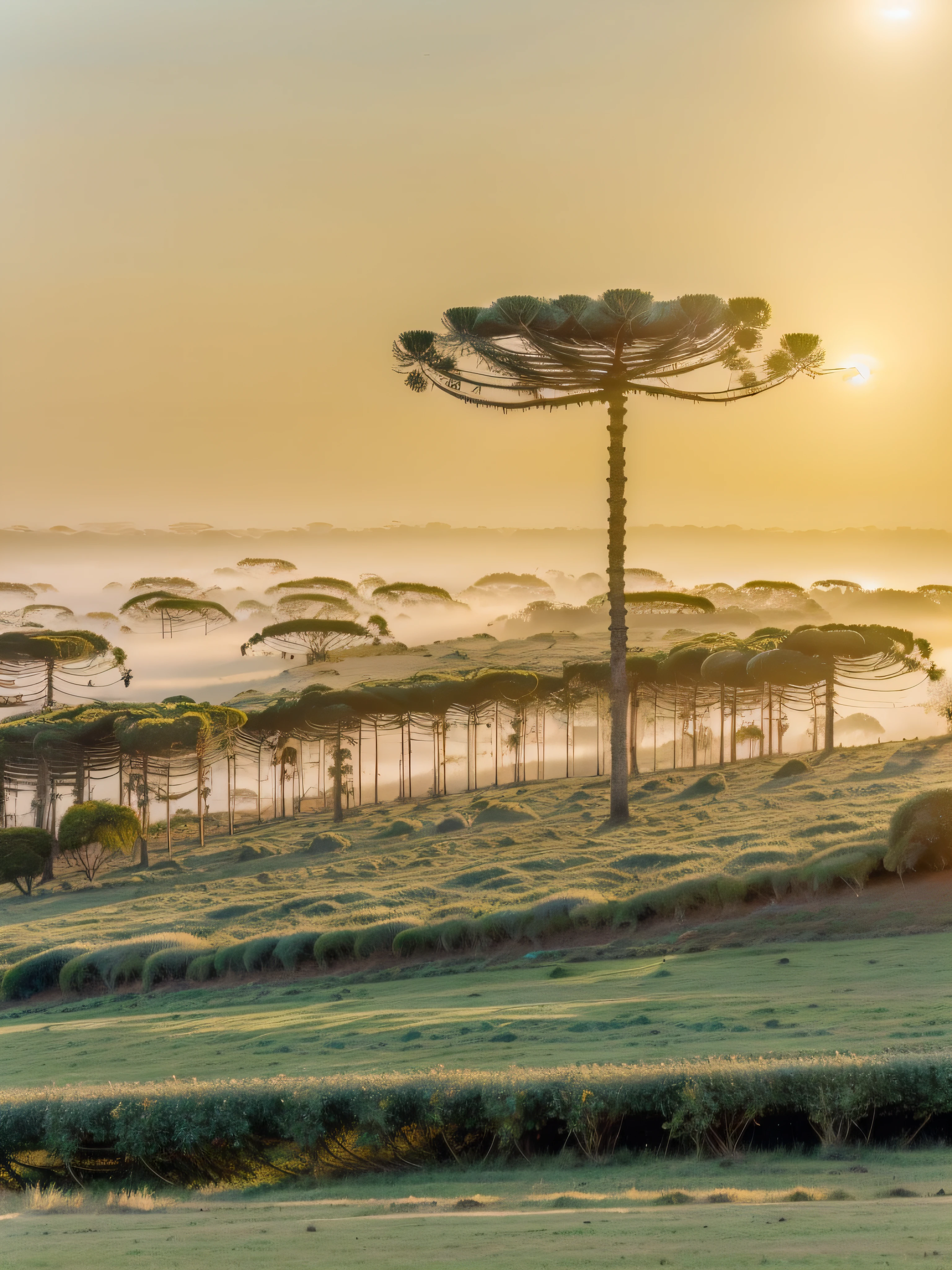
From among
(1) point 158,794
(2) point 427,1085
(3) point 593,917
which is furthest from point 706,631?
(2) point 427,1085

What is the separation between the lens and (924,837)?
77.2ft

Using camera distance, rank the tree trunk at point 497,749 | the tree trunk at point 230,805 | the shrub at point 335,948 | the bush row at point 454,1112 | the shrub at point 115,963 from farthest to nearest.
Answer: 1. the tree trunk at point 497,749
2. the tree trunk at point 230,805
3. the shrub at point 115,963
4. the shrub at point 335,948
5. the bush row at point 454,1112

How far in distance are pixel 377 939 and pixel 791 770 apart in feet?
106

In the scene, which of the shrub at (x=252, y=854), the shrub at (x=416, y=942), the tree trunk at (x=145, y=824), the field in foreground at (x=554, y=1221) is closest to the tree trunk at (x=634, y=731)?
the shrub at (x=252, y=854)

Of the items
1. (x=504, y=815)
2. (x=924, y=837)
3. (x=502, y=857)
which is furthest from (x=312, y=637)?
(x=924, y=837)

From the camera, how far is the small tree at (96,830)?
56000 millimetres

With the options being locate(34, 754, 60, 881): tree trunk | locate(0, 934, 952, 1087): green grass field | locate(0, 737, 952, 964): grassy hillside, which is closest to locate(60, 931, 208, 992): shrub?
locate(0, 737, 952, 964): grassy hillside

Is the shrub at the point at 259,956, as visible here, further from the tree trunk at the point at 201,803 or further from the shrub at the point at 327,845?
the tree trunk at the point at 201,803

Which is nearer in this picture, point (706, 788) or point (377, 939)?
point (377, 939)

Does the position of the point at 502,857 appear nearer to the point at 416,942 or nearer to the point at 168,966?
the point at 416,942

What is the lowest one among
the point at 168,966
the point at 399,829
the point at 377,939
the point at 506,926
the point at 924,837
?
the point at 399,829

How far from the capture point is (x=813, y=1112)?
430 inches

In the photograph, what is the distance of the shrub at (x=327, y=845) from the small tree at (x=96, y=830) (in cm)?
996

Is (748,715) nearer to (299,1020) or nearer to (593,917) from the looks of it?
(593,917)
